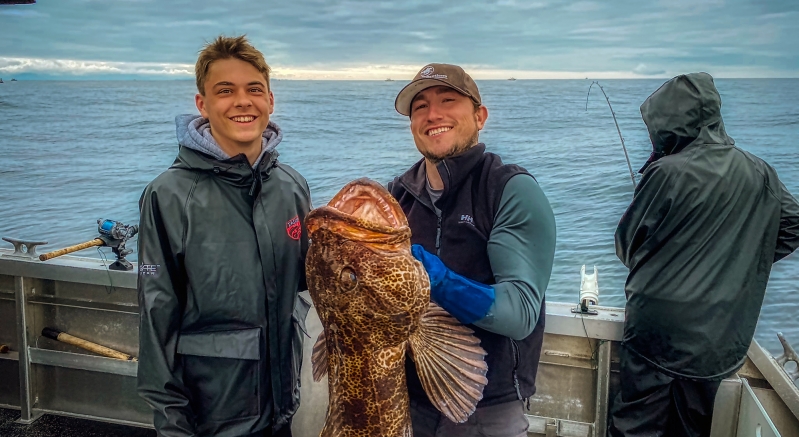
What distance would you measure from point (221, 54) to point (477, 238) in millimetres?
1434

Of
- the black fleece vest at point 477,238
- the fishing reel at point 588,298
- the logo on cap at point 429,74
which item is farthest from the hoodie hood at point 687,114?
the logo on cap at point 429,74

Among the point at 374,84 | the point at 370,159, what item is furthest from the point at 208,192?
the point at 374,84

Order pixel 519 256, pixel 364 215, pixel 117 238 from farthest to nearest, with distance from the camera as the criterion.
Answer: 1. pixel 117 238
2. pixel 519 256
3. pixel 364 215

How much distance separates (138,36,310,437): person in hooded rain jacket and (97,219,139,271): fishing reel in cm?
179

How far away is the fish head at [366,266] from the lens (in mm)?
1783

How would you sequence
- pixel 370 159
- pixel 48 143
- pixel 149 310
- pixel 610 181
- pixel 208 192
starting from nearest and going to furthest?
pixel 149 310 → pixel 208 192 → pixel 610 181 → pixel 370 159 → pixel 48 143

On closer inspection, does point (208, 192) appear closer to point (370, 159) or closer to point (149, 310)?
point (149, 310)

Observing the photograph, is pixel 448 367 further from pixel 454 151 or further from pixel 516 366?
pixel 454 151

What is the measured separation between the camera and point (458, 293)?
192 centimetres

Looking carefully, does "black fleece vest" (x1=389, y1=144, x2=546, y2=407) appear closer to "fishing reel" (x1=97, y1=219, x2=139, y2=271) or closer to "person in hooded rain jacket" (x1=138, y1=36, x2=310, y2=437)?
"person in hooded rain jacket" (x1=138, y1=36, x2=310, y2=437)

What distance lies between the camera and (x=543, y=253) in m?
2.09

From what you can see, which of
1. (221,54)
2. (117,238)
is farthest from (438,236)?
(117,238)

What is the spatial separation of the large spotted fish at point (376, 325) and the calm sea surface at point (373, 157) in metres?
10.4

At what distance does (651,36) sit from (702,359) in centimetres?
5311
